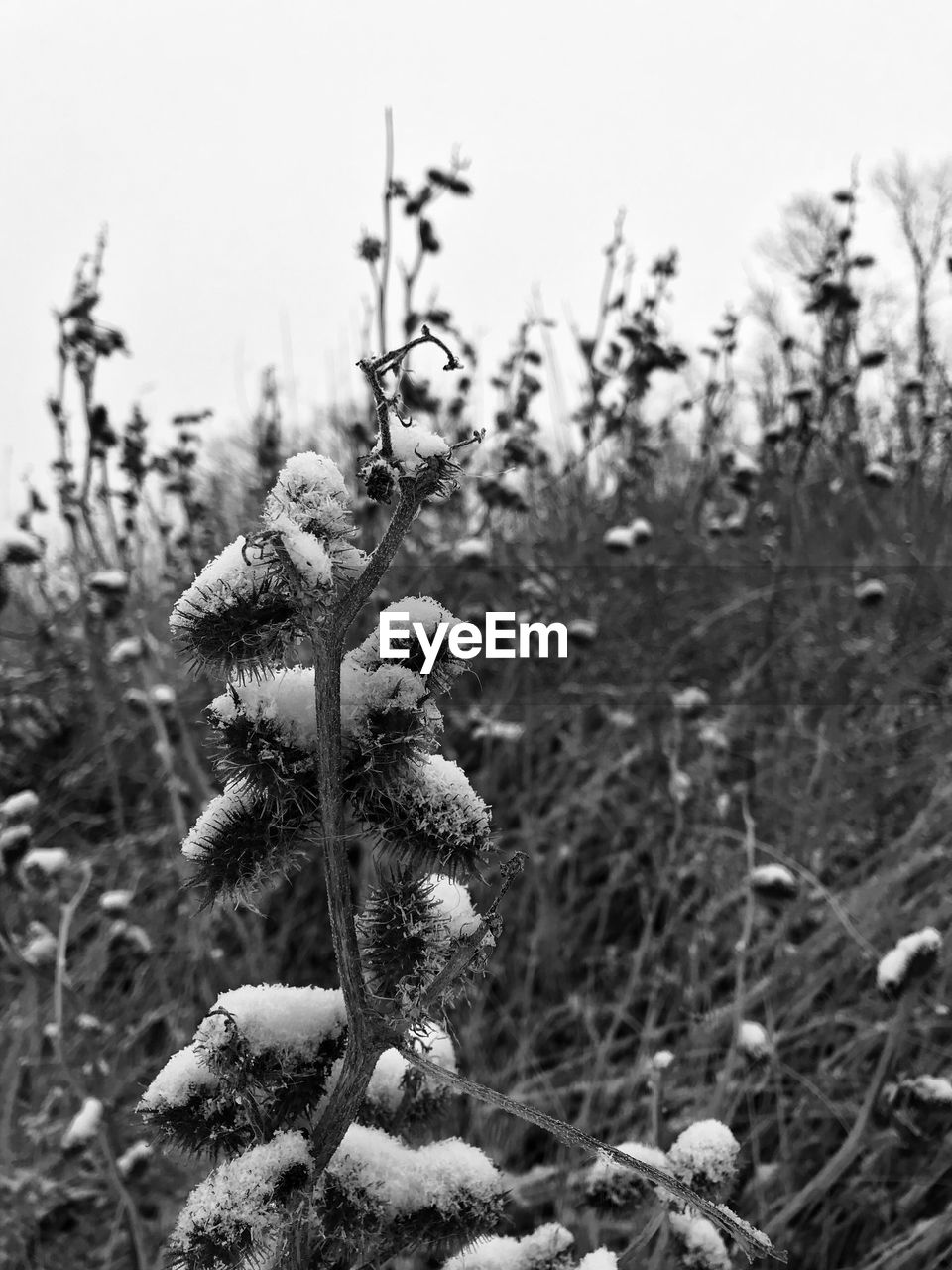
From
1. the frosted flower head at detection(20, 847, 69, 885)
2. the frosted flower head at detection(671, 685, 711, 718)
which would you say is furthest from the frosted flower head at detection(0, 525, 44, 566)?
the frosted flower head at detection(671, 685, 711, 718)

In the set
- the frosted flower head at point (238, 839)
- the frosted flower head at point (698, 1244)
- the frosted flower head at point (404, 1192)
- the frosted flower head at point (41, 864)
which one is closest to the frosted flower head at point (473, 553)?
the frosted flower head at point (41, 864)

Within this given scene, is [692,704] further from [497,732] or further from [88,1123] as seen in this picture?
Result: [88,1123]

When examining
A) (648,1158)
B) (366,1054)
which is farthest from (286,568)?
(648,1158)

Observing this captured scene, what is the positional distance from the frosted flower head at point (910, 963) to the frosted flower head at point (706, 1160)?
426 mm

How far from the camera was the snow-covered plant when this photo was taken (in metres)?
0.57

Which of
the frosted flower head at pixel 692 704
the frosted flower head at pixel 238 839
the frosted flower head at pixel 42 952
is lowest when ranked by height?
the frosted flower head at pixel 42 952

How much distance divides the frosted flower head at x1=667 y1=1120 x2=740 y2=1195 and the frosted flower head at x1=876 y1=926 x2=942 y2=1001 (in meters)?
0.43

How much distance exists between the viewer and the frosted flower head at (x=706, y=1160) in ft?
2.88

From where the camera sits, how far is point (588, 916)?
2.69 metres

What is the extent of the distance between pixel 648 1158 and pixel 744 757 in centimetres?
258

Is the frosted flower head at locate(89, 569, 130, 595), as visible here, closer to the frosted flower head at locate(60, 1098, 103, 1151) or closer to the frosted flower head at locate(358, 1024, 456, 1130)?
the frosted flower head at locate(60, 1098, 103, 1151)

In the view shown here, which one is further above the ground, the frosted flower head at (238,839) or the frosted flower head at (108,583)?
the frosted flower head at (108,583)

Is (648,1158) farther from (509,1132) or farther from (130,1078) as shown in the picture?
(130,1078)

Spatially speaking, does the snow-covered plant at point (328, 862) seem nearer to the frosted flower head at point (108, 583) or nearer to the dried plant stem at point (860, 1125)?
the dried plant stem at point (860, 1125)
